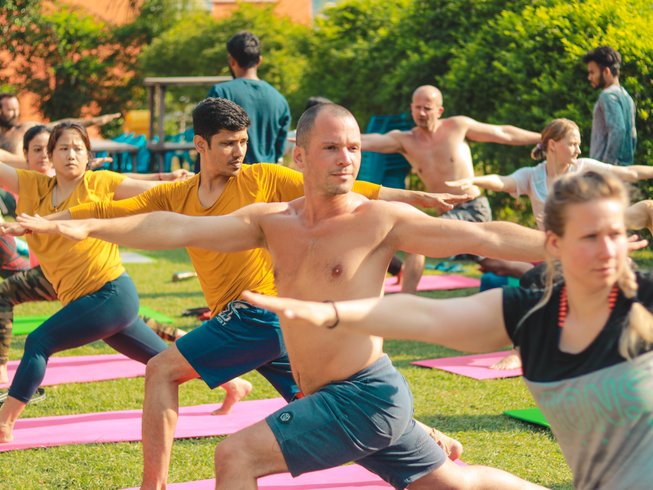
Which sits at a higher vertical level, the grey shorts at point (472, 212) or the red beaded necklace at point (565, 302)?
the red beaded necklace at point (565, 302)

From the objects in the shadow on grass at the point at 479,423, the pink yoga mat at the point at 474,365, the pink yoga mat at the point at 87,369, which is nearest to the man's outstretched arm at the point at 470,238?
the shadow on grass at the point at 479,423

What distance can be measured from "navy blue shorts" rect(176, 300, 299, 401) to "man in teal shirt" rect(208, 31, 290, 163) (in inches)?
120

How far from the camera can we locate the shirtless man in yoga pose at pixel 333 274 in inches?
133

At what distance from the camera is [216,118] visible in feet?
15.7

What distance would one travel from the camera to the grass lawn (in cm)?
481

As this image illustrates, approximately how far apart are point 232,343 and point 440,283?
5.97 metres

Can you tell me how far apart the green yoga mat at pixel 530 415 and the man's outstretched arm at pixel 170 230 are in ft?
7.65

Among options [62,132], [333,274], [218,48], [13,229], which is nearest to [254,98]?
[62,132]

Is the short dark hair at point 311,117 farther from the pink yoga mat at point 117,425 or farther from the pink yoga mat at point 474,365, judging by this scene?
the pink yoga mat at point 474,365

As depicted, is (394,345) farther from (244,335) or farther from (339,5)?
(339,5)

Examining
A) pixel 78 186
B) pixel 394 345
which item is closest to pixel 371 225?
pixel 78 186

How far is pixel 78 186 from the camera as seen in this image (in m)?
5.63

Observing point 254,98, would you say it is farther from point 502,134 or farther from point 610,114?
point 610,114

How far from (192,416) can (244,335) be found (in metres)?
1.62
